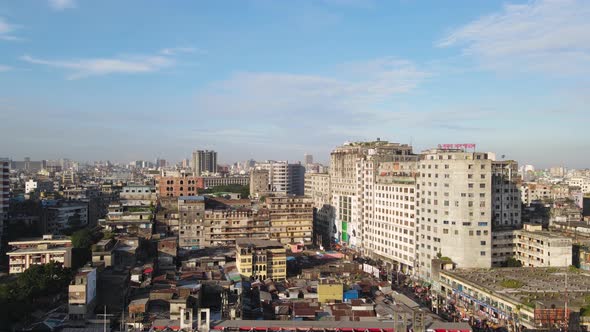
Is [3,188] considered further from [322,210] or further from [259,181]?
[259,181]

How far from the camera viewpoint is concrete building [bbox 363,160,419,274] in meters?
46.9

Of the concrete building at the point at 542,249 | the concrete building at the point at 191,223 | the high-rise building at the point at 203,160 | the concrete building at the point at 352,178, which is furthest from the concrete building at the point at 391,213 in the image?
the high-rise building at the point at 203,160

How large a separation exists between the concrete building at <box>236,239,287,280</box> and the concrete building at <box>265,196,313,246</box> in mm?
14918

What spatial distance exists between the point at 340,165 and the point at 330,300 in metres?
33.3

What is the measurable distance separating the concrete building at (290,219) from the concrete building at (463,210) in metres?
17.5

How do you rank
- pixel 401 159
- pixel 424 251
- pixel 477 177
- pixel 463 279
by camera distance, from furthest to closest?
1. pixel 401 159
2. pixel 424 251
3. pixel 477 177
4. pixel 463 279

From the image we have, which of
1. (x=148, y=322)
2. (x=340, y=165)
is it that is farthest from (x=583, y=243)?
(x=148, y=322)

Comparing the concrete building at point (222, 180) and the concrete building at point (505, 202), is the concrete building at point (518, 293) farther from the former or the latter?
the concrete building at point (222, 180)

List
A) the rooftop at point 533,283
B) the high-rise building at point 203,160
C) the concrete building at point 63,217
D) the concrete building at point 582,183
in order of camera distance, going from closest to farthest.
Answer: the rooftop at point 533,283
the concrete building at point 63,217
the concrete building at point 582,183
the high-rise building at point 203,160

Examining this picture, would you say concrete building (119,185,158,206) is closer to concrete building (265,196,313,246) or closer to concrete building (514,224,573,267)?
concrete building (265,196,313,246)

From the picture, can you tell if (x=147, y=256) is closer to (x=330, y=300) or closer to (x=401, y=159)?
(x=330, y=300)

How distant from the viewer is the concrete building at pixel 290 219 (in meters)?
55.8

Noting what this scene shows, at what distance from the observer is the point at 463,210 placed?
40.7 meters

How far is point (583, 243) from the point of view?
141ft
